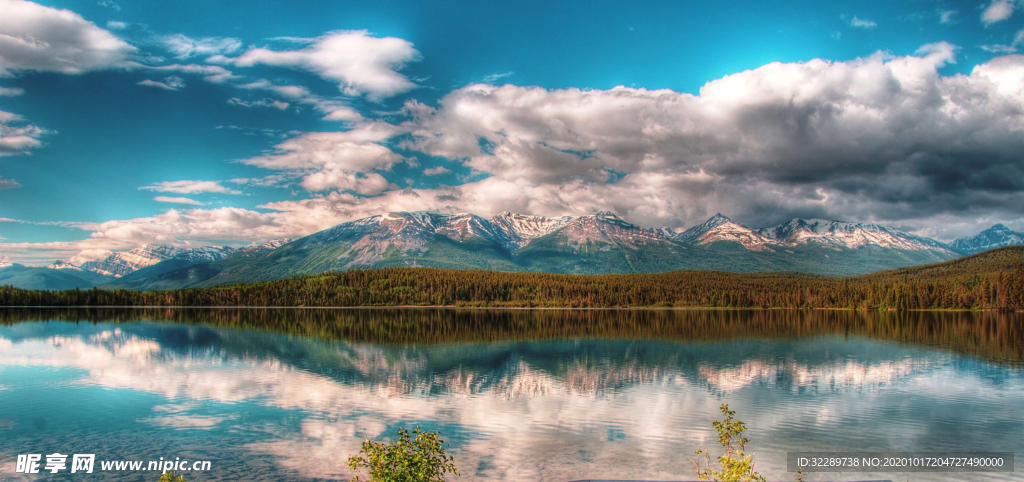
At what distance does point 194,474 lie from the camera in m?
20.7

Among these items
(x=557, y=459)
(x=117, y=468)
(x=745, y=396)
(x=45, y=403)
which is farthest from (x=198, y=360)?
(x=745, y=396)

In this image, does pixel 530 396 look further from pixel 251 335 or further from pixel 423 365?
pixel 251 335

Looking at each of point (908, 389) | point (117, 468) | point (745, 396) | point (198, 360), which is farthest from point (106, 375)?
point (908, 389)

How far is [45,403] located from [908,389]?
55.8 meters

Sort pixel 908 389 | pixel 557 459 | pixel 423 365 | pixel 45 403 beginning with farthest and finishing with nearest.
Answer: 1. pixel 423 365
2. pixel 908 389
3. pixel 45 403
4. pixel 557 459

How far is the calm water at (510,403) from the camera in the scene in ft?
76.1

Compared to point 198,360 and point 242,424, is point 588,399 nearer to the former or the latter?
point 242,424

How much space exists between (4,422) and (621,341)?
60.9 m

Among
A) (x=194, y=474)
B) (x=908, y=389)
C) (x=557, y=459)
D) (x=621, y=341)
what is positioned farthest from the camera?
(x=621, y=341)

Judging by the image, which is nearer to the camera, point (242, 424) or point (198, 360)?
point (242, 424)

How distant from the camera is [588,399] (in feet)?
112

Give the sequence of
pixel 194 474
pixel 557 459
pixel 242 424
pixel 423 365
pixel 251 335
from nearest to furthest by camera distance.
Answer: pixel 194 474 < pixel 557 459 < pixel 242 424 < pixel 423 365 < pixel 251 335

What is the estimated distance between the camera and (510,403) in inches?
1299

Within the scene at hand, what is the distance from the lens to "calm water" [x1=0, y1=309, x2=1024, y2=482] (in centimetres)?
2319
